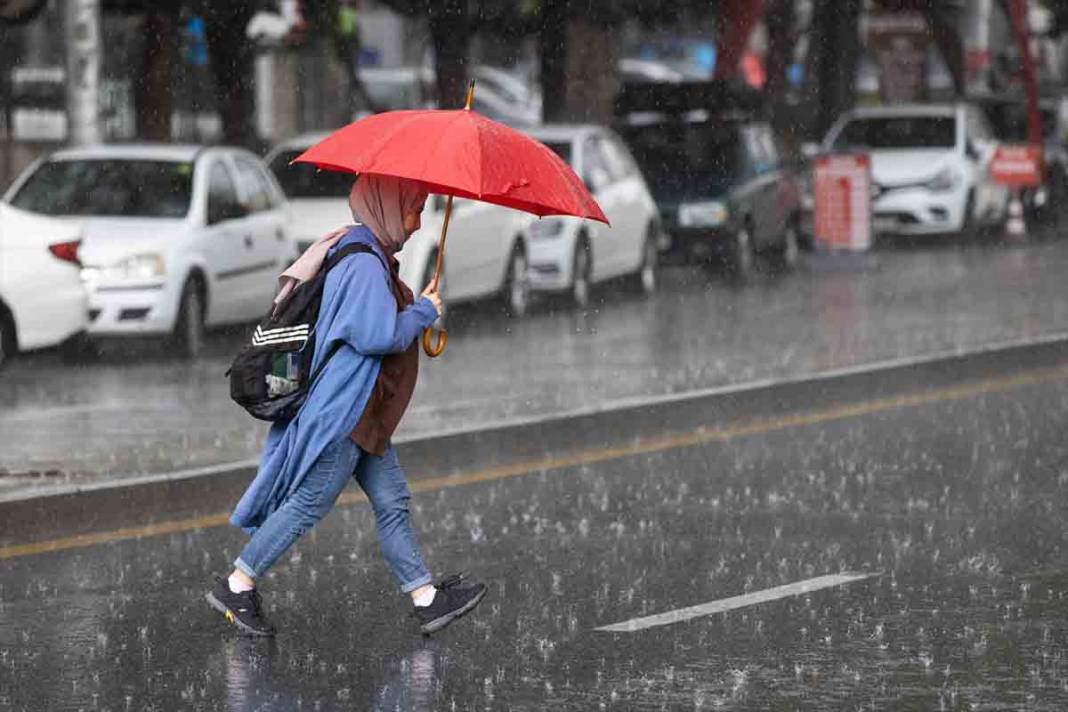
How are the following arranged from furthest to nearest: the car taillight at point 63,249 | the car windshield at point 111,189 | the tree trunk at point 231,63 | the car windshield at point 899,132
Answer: the car windshield at point 899,132 < the tree trunk at point 231,63 < the car windshield at point 111,189 < the car taillight at point 63,249

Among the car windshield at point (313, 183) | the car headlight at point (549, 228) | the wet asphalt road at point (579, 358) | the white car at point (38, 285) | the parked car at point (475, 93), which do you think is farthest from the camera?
the parked car at point (475, 93)

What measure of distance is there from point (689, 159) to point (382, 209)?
18094 mm

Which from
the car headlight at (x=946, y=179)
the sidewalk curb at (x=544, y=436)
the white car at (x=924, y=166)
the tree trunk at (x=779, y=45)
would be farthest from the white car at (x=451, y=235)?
→ the tree trunk at (x=779, y=45)

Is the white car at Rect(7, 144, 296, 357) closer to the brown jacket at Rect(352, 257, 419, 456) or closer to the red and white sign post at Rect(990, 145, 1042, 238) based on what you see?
the brown jacket at Rect(352, 257, 419, 456)

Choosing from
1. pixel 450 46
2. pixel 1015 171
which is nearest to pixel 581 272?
pixel 450 46

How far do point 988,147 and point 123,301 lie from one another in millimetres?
16391

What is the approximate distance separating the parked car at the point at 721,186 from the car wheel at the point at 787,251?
1 cm

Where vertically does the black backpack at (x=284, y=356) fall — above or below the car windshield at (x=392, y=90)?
above

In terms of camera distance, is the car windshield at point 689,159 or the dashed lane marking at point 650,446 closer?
the dashed lane marking at point 650,446

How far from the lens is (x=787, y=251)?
26266 millimetres

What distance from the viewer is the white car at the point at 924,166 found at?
29297mm

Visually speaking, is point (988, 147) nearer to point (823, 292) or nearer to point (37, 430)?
point (823, 292)

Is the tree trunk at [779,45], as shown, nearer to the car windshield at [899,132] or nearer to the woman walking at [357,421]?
the car windshield at [899,132]

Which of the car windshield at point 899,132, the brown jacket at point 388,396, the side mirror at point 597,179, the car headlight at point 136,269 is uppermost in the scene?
the brown jacket at point 388,396
